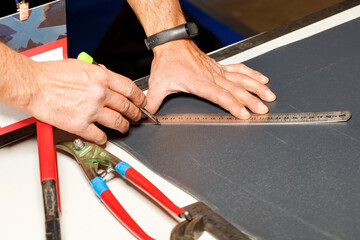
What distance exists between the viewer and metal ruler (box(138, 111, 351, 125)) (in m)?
0.99

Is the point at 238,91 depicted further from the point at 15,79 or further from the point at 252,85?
the point at 15,79

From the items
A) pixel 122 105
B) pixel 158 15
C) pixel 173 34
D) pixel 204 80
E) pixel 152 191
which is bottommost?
pixel 152 191

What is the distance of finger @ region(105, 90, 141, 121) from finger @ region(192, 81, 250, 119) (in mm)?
190

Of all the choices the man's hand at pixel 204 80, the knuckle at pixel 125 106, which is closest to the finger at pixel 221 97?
the man's hand at pixel 204 80

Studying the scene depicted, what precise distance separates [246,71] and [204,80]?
13 centimetres

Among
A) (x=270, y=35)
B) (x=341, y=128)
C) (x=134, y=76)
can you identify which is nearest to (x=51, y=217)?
(x=341, y=128)

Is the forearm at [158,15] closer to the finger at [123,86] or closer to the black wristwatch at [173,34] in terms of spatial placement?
the black wristwatch at [173,34]

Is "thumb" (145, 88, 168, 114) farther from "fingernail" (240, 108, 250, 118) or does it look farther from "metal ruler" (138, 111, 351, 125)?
"fingernail" (240, 108, 250, 118)

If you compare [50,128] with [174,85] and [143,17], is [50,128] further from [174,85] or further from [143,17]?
[143,17]

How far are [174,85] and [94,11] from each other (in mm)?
689

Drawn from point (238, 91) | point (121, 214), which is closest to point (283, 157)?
point (238, 91)

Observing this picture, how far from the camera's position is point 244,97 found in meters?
1.10

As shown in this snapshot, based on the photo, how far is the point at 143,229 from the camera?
0.83 metres

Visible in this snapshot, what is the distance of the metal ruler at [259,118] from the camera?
0.99 m
